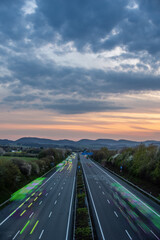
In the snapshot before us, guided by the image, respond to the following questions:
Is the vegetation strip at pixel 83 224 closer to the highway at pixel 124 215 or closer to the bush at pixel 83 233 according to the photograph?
the bush at pixel 83 233

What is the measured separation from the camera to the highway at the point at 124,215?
2197 centimetres

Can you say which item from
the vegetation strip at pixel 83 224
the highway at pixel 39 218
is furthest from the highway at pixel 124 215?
the highway at pixel 39 218

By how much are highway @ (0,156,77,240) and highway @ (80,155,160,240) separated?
3937mm

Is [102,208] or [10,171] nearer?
[102,208]

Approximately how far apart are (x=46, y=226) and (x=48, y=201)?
11533 mm

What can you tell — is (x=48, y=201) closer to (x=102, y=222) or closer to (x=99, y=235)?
(x=102, y=222)

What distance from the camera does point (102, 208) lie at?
102ft

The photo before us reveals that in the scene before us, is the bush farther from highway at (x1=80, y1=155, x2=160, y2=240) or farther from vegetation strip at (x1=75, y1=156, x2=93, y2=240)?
highway at (x1=80, y1=155, x2=160, y2=240)

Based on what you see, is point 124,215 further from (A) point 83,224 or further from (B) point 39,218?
(B) point 39,218

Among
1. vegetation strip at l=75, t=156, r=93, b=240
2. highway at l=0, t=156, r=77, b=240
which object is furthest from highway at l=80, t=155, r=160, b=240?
highway at l=0, t=156, r=77, b=240

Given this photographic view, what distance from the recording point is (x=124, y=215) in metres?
27.8

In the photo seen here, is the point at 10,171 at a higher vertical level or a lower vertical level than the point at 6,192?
higher

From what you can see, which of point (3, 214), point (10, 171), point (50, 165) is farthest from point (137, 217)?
point (50, 165)

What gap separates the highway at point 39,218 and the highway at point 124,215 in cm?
394
